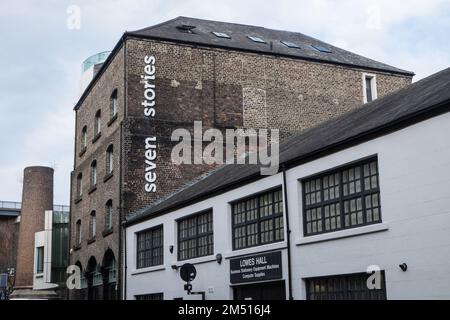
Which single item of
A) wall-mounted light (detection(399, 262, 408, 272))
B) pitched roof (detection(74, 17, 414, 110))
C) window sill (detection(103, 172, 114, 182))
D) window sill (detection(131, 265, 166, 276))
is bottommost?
wall-mounted light (detection(399, 262, 408, 272))

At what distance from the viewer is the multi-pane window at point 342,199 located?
634 inches

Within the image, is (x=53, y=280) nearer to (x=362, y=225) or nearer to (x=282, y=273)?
(x=282, y=273)

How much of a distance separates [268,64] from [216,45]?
287 centimetres

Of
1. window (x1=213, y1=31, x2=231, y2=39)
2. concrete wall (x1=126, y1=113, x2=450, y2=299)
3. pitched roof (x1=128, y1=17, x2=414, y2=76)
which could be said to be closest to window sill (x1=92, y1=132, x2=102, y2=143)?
pitched roof (x1=128, y1=17, x2=414, y2=76)

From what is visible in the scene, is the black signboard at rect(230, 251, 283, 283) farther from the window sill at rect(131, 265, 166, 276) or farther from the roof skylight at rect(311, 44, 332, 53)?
the roof skylight at rect(311, 44, 332, 53)

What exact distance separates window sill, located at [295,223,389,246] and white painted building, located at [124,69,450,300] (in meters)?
0.04

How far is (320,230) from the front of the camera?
1769cm

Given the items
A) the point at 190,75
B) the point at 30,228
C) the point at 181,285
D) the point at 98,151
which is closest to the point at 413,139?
the point at 181,285

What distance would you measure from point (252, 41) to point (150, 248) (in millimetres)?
12527

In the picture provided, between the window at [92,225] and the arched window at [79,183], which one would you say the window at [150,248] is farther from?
the arched window at [79,183]

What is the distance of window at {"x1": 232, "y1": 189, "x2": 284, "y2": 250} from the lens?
63.9 feet

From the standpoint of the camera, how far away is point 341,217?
666 inches

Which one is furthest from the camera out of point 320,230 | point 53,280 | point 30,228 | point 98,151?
point 30,228

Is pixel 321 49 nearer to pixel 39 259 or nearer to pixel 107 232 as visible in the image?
pixel 107 232
